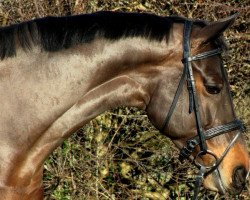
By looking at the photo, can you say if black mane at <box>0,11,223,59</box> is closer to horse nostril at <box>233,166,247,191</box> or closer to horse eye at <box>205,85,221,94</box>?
horse eye at <box>205,85,221,94</box>

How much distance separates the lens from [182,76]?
3.12 meters

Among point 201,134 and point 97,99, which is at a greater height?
point 97,99

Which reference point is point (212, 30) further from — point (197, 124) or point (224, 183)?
point (224, 183)

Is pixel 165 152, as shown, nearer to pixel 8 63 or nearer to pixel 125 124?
pixel 125 124

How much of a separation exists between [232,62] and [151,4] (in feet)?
3.48

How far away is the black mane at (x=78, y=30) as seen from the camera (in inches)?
120

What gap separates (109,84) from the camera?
3174 mm

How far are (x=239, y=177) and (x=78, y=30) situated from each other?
1.24 meters

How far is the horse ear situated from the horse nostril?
75cm

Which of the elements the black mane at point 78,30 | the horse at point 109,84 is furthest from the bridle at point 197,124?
the black mane at point 78,30

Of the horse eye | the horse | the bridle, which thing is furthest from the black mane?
the horse eye

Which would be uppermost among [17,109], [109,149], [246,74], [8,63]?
[246,74]

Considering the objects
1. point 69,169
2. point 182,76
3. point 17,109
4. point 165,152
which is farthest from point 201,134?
point 69,169

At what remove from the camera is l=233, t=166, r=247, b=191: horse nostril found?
10.4 ft
